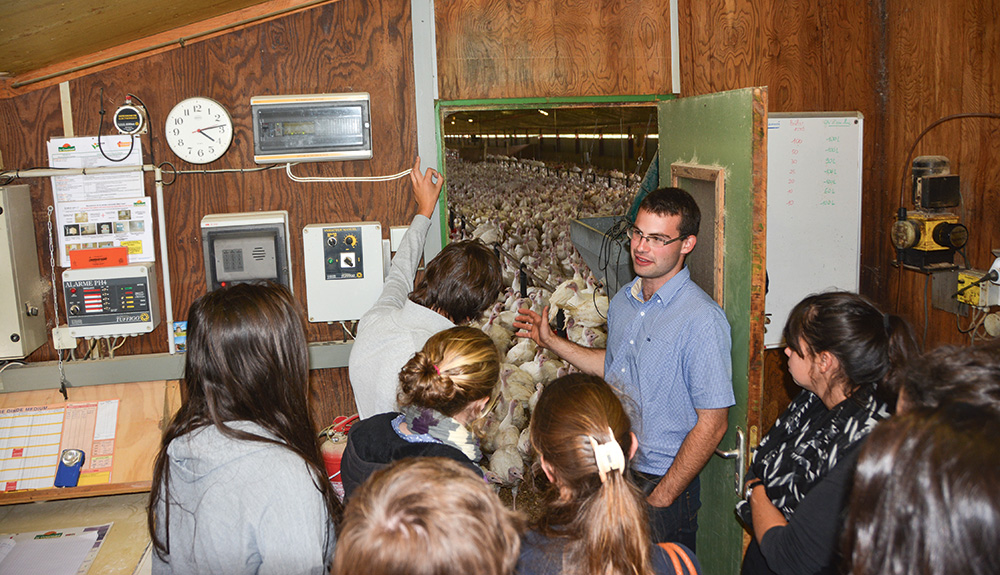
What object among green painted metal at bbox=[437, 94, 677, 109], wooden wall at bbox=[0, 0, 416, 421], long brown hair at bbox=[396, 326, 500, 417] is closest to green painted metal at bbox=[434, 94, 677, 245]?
green painted metal at bbox=[437, 94, 677, 109]

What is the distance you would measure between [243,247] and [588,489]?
192 centimetres

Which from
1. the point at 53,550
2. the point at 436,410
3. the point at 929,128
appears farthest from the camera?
the point at 929,128

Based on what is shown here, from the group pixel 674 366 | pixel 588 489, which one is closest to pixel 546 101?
pixel 674 366

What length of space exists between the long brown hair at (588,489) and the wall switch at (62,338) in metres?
2.27

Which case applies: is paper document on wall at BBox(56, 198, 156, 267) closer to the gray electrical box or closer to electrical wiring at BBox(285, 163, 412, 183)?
the gray electrical box

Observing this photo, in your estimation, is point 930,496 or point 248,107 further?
point 248,107

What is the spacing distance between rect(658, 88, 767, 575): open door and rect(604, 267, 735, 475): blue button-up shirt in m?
0.10

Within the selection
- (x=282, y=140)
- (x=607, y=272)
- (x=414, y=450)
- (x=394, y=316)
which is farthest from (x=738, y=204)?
(x=607, y=272)

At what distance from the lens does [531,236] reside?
539 centimetres

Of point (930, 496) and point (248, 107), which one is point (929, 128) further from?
point (248, 107)

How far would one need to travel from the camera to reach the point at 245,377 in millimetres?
1368

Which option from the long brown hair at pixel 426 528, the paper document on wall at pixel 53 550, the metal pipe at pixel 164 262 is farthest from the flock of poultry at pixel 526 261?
the long brown hair at pixel 426 528

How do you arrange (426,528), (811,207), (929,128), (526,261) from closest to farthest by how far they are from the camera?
(426,528) < (929,128) < (811,207) < (526,261)

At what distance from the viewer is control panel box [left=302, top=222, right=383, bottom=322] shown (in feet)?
8.85
